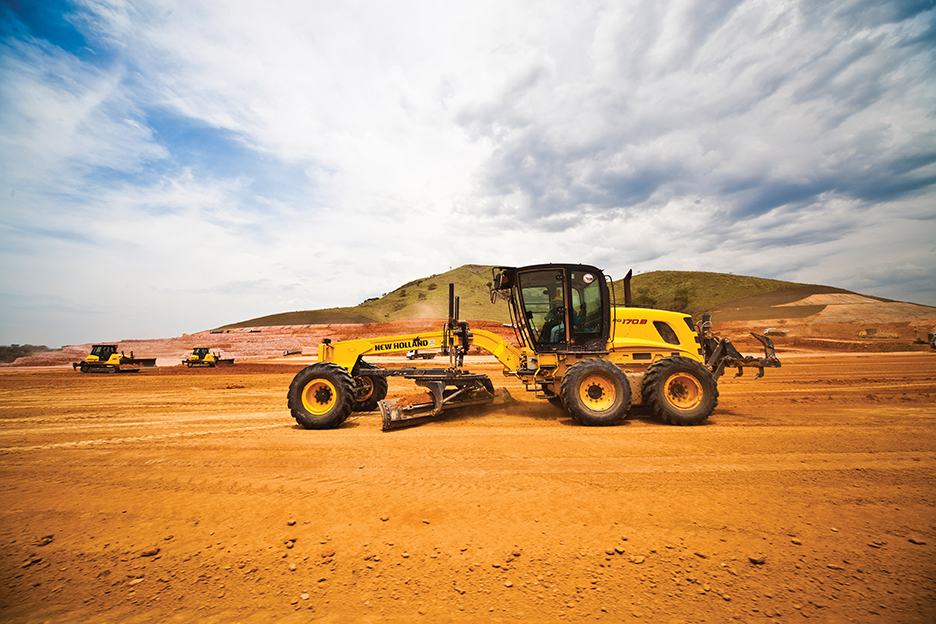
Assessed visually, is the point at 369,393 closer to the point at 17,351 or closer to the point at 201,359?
the point at 201,359

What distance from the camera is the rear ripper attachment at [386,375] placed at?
7113 millimetres

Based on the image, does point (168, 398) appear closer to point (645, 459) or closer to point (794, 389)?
point (645, 459)

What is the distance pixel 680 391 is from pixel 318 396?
7.00m

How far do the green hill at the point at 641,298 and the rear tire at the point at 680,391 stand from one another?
50131 millimetres

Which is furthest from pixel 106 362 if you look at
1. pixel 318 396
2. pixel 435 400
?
pixel 435 400

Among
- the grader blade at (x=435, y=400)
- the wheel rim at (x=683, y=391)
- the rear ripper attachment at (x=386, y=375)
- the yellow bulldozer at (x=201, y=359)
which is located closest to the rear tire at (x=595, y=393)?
the wheel rim at (x=683, y=391)

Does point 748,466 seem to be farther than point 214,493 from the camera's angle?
Yes

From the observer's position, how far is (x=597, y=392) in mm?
7148

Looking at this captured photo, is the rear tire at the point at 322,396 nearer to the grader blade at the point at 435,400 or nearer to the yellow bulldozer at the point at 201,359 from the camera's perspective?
the grader blade at the point at 435,400

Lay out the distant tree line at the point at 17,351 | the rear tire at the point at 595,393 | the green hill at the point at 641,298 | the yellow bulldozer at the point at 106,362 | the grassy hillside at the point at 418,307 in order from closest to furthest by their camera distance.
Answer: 1. the rear tire at the point at 595,393
2. the yellow bulldozer at the point at 106,362
3. the distant tree line at the point at 17,351
4. the green hill at the point at 641,298
5. the grassy hillside at the point at 418,307

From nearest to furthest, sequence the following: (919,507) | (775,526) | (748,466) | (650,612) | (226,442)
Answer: (650,612)
(775,526)
(919,507)
(748,466)
(226,442)

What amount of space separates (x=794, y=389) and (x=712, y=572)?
12.6m

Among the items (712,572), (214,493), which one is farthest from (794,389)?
(214,493)

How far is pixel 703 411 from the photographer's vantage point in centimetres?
691
